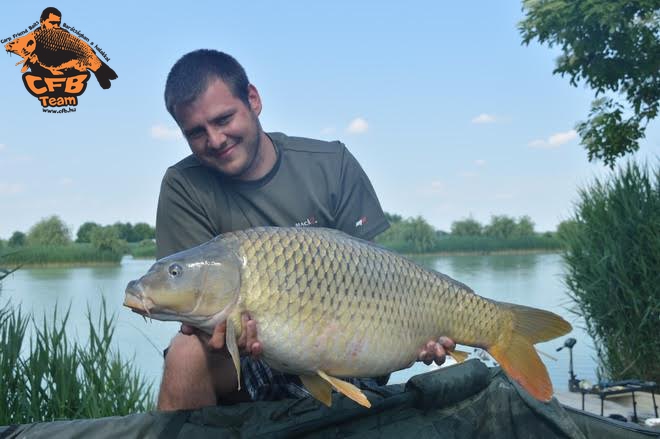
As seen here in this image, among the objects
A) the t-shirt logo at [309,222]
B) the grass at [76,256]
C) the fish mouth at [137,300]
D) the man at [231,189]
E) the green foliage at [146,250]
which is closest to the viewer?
the fish mouth at [137,300]

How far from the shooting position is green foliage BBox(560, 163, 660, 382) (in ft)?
14.6

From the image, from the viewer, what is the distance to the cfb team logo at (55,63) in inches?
171

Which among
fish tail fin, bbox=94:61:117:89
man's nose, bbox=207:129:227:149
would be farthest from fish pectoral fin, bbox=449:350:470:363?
fish tail fin, bbox=94:61:117:89

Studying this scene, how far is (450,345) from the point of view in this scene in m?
1.44

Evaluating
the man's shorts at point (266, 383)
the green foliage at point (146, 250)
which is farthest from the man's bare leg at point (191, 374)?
the green foliage at point (146, 250)

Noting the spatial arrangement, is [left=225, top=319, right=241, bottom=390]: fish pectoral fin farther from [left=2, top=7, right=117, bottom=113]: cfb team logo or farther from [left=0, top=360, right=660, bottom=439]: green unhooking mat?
[left=2, top=7, right=117, bottom=113]: cfb team logo

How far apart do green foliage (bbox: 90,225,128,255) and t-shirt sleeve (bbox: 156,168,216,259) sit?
13.7 meters

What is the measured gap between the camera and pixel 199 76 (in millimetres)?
1635

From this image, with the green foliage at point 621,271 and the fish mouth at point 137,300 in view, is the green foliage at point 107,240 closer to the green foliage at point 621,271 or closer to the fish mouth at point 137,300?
the green foliage at point 621,271

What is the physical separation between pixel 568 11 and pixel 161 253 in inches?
203

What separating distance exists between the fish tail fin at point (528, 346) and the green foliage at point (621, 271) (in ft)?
11.0

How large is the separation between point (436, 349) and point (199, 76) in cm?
88

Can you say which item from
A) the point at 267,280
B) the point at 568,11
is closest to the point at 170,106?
the point at 267,280

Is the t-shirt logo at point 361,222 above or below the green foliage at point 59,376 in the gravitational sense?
above
